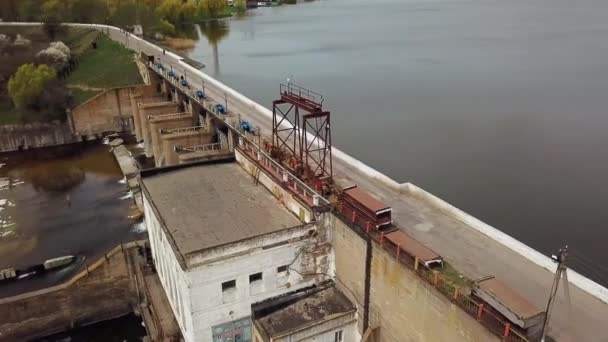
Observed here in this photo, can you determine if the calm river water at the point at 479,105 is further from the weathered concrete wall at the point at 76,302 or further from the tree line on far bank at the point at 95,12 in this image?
the weathered concrete wall at the point at 76,302

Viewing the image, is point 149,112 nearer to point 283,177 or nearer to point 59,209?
point 59,209

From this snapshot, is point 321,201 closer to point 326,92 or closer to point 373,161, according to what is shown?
point 373,161

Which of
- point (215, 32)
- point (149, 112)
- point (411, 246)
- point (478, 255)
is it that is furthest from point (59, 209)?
point (215, 32)

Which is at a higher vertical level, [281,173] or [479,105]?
[281,173]

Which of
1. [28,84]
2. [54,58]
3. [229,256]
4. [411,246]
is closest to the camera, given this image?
[411,246]

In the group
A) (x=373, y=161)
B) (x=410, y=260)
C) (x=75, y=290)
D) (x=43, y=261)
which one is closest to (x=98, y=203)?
(x=43, y=261)

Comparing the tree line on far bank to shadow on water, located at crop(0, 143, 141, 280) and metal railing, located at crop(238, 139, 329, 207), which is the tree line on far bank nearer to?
shadow on water, located at crop(0, 143, 141, 280)
